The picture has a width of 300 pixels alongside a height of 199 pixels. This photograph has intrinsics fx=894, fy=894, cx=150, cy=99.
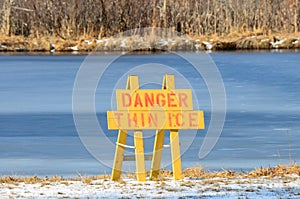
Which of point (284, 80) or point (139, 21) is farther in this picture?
point (139, 21)

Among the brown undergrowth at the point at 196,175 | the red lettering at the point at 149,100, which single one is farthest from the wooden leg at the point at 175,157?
the red lettering at the point at 149,100

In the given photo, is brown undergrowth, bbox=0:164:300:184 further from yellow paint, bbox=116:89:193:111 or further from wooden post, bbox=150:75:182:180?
yellow paint, bbox=116:89:193:111

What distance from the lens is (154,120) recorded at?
812 centimetres

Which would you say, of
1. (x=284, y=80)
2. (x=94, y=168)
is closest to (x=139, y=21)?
(x=284, y=80)

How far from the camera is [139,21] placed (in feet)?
116

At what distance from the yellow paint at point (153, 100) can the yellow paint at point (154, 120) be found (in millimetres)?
48

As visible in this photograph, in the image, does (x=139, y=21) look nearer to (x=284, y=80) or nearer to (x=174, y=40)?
(x=174, y=40)

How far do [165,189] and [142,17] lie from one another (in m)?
28.2

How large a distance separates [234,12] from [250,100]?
59.6 ft

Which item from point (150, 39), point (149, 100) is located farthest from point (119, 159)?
point (150, 39)

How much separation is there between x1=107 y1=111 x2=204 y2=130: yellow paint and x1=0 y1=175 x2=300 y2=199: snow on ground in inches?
19.7

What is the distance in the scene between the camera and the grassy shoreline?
32500 millimetres

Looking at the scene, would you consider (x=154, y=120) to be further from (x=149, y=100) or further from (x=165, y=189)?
(x=165, y=189)

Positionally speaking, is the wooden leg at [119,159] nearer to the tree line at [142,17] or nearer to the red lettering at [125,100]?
the red lettering at [125,100]
